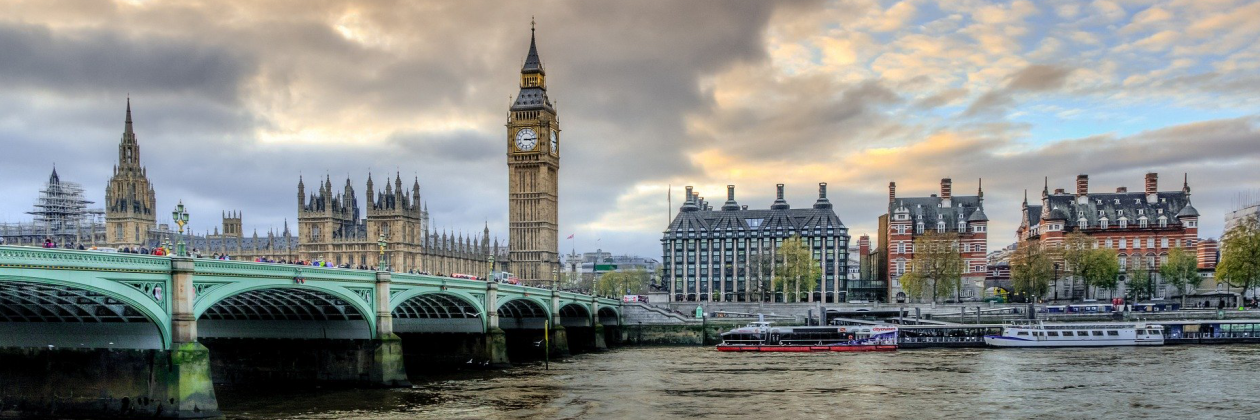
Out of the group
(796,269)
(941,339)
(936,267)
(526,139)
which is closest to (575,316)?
(941,339)

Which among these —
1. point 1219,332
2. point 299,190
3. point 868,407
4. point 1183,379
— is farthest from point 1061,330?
point 299,190

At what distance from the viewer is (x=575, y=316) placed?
103 metres

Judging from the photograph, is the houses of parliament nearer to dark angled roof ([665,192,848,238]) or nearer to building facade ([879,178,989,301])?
dark angled roof ([665,192,848,238])

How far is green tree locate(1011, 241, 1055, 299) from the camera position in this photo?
4466 inches

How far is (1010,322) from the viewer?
100 meters

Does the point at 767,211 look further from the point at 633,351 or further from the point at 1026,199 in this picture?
the point at 633,351

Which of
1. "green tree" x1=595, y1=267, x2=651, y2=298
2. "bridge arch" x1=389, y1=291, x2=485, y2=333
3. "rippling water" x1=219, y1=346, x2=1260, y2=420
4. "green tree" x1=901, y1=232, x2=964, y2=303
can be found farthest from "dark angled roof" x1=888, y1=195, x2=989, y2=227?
"bridge arch" x1=389, y1=291, x2=485, y2=333

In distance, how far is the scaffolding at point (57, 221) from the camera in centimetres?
16025

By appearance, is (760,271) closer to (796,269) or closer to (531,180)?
(796,269)

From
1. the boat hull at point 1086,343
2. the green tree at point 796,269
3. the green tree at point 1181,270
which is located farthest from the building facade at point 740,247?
the boat hull at point 1086,343

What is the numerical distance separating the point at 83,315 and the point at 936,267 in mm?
96224

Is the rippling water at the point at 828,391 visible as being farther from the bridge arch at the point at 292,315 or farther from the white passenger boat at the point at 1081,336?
the white passenger boat at the point at 1081,336

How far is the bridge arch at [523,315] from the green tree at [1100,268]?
57.8 meters

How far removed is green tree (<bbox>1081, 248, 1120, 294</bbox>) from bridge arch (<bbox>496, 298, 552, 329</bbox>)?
57.8 m
